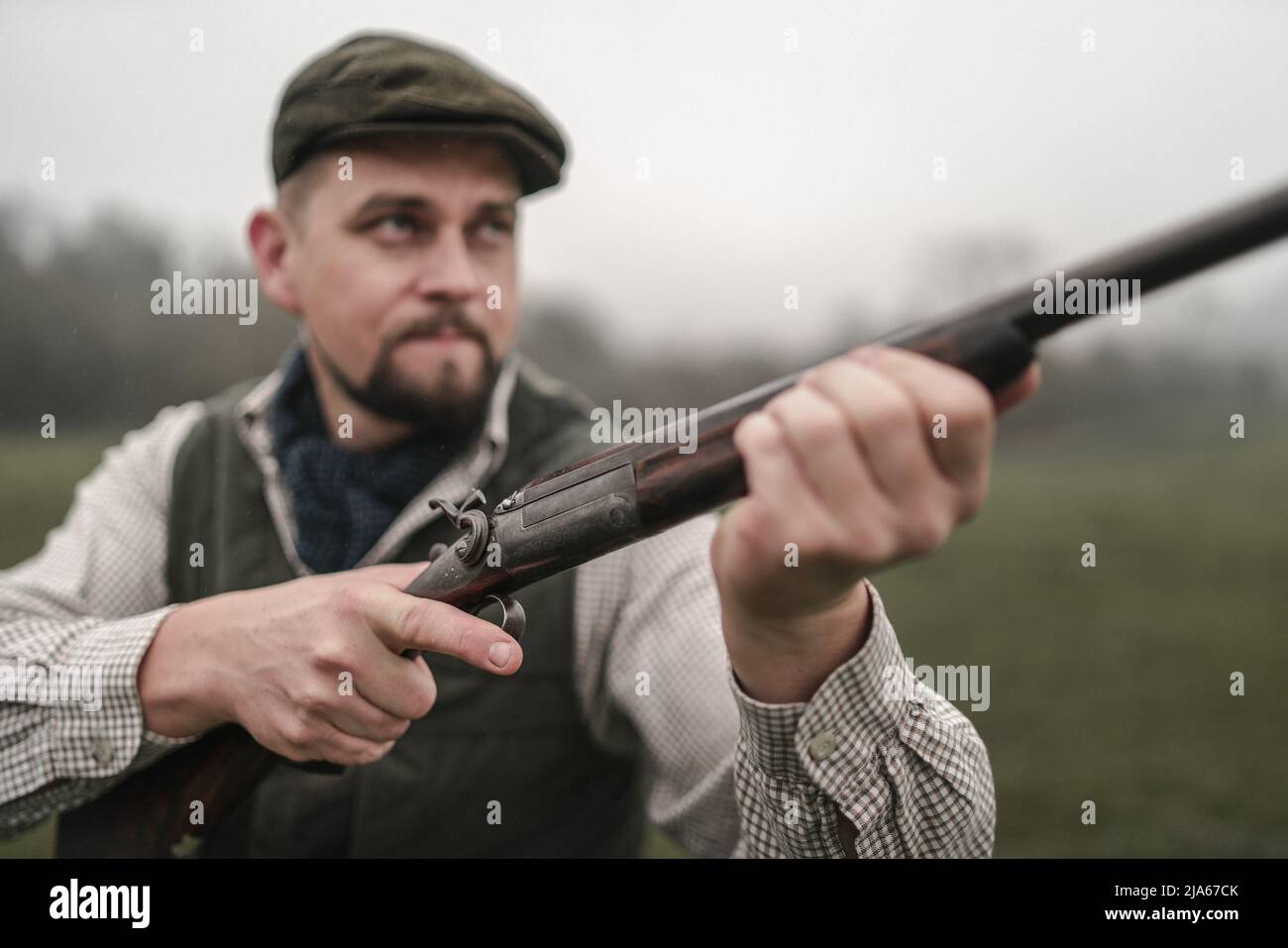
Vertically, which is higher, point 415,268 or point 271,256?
point 271,256

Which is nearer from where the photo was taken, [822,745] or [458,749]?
[822,745]

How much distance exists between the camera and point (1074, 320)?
0.97m

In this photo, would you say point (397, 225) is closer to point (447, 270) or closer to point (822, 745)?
point (447, 270)

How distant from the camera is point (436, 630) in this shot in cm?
135

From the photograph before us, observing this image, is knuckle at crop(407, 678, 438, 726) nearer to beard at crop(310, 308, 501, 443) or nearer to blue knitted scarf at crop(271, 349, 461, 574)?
blue knitted scarf at crop(271, 349, 461, 574)

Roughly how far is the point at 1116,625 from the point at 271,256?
21.3ft

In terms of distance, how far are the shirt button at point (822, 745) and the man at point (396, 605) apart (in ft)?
0.14

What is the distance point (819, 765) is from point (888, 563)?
0.37m

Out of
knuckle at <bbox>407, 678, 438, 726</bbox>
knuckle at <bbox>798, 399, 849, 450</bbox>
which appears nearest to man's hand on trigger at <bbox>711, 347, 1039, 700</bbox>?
knuckle at <bbox>798, 399, 849, 450</bbox>

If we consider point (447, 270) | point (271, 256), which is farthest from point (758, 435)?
point (271, 256)

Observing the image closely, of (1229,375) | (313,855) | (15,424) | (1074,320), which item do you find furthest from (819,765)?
(15,424)

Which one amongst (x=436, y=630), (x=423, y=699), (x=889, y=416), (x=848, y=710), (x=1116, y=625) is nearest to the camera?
(x=889, y=416)

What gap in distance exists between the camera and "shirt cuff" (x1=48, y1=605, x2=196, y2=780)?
1671mm
